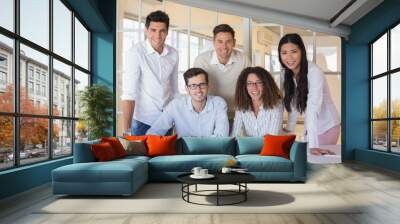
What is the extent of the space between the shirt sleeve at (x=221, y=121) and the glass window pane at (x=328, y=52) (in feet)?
8.20

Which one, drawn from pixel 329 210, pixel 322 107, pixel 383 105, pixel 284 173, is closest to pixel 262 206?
pixel 329 210

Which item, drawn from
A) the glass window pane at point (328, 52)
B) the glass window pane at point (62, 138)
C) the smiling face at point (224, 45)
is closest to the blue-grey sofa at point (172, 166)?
the glass window pane at point (62, 138)

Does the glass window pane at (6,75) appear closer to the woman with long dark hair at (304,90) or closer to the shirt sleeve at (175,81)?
the shirt sleeve at (175,81)

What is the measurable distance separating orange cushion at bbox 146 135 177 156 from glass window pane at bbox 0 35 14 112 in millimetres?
2521

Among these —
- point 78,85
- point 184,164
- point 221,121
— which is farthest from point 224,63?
point 78,85

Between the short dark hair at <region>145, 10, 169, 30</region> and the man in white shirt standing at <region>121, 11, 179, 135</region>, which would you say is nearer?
the man in white shirt standing at <region>121, 11, 179, 135</region>

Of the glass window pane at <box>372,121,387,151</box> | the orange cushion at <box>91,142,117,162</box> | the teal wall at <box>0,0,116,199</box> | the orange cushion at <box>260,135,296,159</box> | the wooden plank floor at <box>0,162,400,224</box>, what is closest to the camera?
the wooden plank floor at <box>0,162,400,224</box>

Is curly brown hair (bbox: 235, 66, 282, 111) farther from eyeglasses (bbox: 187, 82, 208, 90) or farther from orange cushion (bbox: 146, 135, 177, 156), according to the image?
orange cushion (bbox: 146, 135, 177, 156)

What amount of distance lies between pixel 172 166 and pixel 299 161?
80.9 inches

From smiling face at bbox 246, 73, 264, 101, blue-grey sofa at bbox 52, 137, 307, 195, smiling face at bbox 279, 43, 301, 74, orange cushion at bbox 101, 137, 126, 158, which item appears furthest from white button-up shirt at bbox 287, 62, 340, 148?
orange cushion at bbox 101, 137, 126, 158

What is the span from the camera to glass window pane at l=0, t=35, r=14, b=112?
5.25 m

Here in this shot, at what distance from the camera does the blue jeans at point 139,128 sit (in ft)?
28.5

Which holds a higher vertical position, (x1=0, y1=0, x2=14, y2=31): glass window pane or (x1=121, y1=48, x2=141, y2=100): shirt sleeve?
(x1=0, y1=0, x2=14, y2=31): glass window pane

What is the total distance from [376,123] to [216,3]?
15.4 ft
